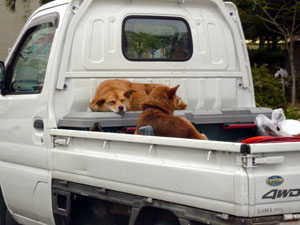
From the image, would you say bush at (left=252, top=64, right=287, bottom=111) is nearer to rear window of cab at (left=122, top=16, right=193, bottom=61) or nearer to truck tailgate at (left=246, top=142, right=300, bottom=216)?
rear window of cab at (left=122, top=16, right=193, bottom=61)

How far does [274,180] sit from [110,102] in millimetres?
2260

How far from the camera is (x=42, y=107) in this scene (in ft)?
17.1

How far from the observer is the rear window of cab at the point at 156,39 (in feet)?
18.4

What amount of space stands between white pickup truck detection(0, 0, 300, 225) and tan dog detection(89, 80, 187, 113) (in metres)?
0.10

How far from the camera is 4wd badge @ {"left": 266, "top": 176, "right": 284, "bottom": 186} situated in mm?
3295

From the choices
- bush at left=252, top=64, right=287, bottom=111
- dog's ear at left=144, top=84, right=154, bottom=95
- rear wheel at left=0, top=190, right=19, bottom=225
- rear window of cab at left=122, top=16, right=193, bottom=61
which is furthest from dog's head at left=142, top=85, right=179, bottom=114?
bush at left=252, top=64, right=287, bottom=111

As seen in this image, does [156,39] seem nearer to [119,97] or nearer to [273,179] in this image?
[119,97]

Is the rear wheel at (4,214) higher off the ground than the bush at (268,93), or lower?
lower

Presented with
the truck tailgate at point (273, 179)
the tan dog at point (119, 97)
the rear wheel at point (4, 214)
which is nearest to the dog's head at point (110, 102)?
the tan dog at point (119, 97)

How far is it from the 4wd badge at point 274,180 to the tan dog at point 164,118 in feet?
3.63

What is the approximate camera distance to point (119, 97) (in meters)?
5.25

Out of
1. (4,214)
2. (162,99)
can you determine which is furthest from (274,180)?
(4,214)

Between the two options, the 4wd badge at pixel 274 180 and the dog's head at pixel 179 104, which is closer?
the 4wd badge at pixel 274 180

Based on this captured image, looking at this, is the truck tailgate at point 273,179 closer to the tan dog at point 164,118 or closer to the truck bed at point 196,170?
the truck bed at point 196,170
